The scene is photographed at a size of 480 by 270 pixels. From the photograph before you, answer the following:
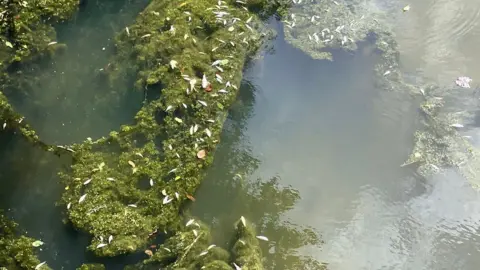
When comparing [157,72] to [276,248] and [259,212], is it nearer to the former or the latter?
[259,212]

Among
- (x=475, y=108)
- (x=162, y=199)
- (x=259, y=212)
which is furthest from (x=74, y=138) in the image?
(x=475, y=108)

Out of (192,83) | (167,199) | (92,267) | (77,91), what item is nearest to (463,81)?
(192,83)

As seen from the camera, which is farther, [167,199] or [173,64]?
[173,64]

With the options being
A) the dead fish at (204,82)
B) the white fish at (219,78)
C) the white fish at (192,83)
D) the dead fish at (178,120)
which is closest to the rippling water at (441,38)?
the white fish at (219,78)

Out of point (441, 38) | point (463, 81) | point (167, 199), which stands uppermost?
point (441, 38)

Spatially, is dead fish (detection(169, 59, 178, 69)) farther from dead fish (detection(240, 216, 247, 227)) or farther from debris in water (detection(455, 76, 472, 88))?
debris in water (detection(455, 76, 472, 88))

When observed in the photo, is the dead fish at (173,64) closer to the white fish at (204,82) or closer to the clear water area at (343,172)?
the white fish at (204,82)

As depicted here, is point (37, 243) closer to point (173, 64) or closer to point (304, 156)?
point (173, 64)
